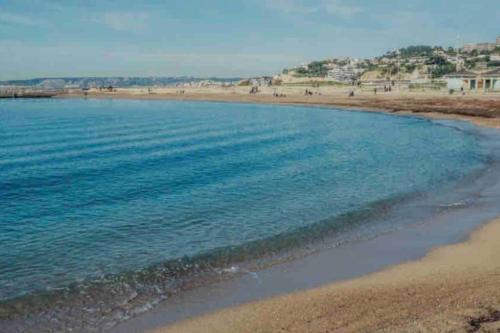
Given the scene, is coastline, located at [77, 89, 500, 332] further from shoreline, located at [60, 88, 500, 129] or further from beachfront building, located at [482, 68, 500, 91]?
beachfront building, located at [482, 68, 500, 91]

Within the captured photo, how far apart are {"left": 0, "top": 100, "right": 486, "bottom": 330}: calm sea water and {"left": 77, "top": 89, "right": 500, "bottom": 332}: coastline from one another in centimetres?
268

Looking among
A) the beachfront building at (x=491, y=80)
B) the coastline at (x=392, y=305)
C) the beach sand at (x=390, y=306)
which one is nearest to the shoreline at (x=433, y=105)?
the beachfront building at (x=491, y=80)

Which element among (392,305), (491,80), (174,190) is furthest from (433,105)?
(392,305)

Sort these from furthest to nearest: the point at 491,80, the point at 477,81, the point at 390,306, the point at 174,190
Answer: the point at 477,81, the point at 491,80, the point at 174,190, the point at 390,306

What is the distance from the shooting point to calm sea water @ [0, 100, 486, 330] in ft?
42.3

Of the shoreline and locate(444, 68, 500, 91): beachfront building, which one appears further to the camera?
locate(444, 68, 500, 91): beachfront building

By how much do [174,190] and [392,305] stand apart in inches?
529

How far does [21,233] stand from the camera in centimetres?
1513

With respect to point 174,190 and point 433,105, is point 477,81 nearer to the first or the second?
point 433,105

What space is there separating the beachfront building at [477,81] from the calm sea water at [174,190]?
1971 inches

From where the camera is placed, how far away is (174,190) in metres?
21.5

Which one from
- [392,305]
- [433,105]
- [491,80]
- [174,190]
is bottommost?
[174,190]

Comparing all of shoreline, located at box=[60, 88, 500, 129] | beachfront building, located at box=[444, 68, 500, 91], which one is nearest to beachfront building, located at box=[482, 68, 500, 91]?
beachfront building, located at box=[444, 68, 500, 91]

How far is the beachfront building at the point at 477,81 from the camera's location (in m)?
87.4
